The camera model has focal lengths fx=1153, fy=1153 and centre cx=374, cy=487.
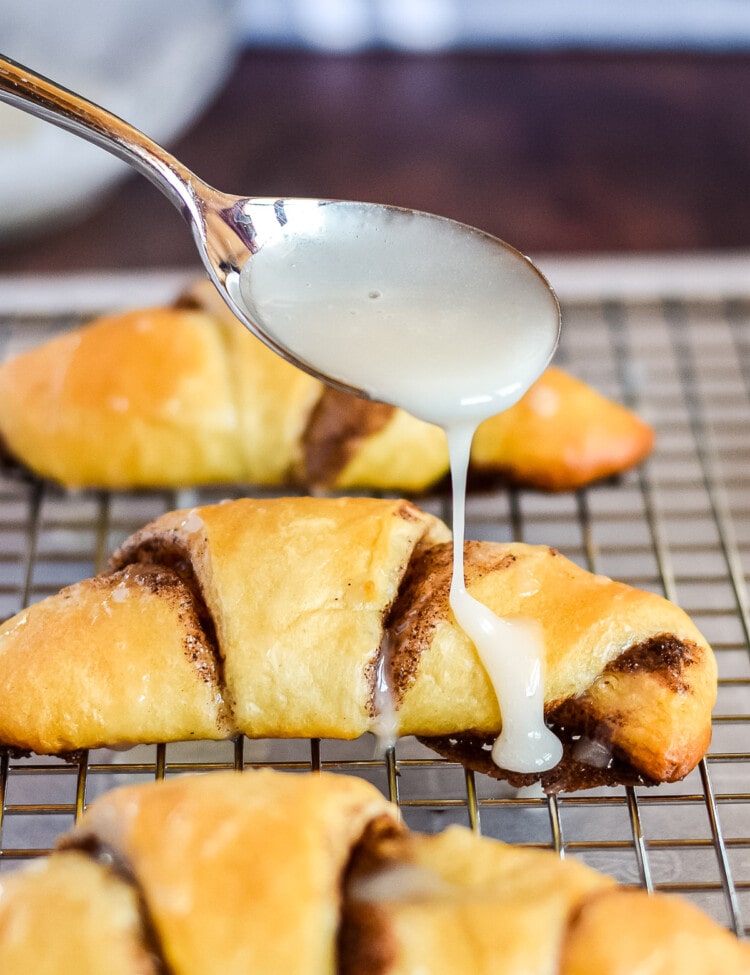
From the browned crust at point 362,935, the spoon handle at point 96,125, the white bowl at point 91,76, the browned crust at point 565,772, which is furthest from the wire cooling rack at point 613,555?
the spoon handle at point 96,125

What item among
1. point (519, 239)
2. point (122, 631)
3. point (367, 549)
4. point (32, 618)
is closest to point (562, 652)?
point (367, 549)

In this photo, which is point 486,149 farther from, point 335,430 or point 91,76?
point 335,430

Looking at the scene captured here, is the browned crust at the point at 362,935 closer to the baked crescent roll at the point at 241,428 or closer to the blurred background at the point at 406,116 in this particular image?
the baked crescent roll at the point at 241,428

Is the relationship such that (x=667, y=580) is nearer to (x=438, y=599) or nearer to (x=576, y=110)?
(x=438, y=599)

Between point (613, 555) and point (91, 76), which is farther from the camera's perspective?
point (91, 76)

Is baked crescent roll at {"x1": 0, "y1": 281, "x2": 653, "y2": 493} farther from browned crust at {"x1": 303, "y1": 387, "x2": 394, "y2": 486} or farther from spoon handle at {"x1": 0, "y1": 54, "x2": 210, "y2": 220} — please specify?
spoon handle at {"x1": 0, "y1": 54, "x2": 210, "y2": 220}

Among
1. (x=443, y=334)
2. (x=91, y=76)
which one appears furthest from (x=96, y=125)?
(x=91, y=76)
